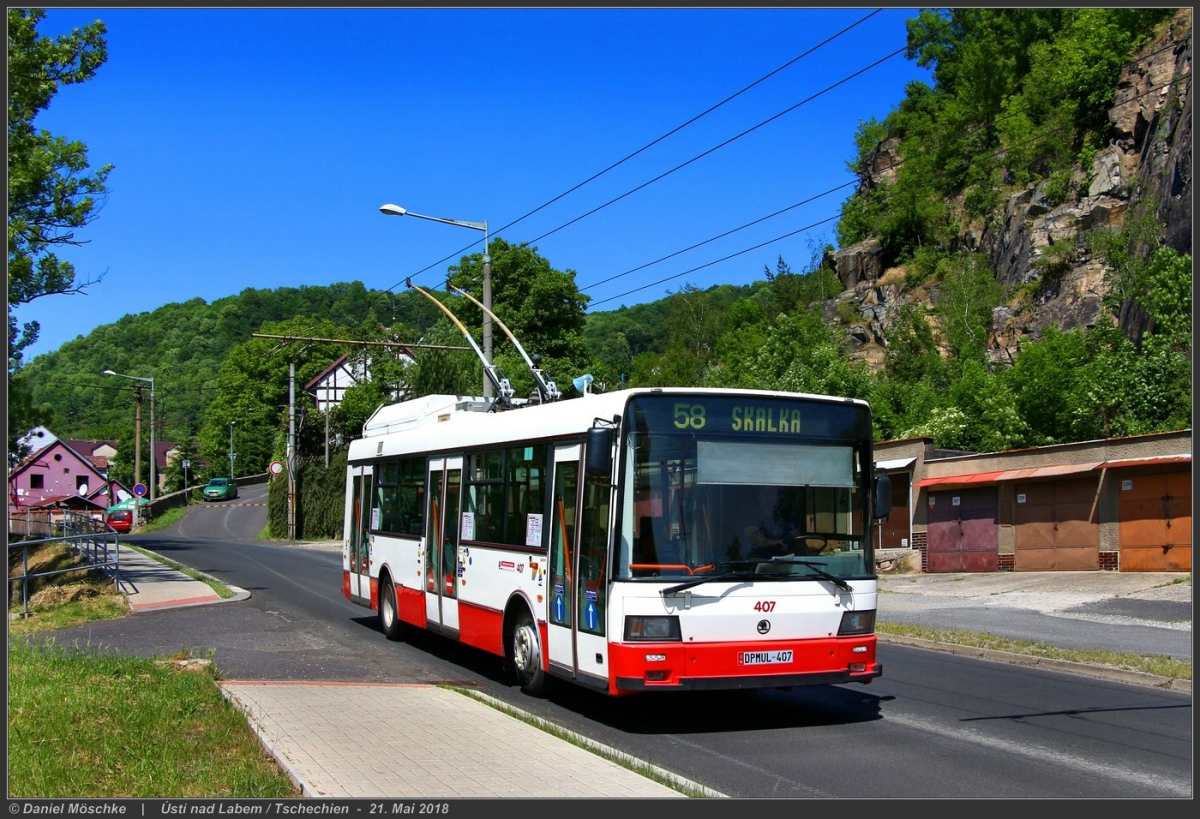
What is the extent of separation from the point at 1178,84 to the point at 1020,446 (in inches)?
765

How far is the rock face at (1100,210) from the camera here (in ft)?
135

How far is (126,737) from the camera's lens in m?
7.75

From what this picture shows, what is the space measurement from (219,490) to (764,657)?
8435 centimetres

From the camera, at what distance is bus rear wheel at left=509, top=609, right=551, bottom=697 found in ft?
35.4

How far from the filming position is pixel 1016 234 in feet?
187

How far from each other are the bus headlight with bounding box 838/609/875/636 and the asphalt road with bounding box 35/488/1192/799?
2.62 ft

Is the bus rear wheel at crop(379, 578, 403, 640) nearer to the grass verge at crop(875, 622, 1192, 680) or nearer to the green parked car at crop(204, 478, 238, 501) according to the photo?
the grass verge at crop(875, 622, 1192, 680)

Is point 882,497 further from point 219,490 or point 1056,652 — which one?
point 219,490

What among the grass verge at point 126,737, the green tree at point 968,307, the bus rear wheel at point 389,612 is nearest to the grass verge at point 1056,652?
the bus rear wheel at point 389,612

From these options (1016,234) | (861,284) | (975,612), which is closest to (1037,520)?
(975,612)

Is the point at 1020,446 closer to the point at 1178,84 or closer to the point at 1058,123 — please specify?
the point at 1178,84

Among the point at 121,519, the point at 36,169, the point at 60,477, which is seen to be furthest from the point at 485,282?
the point at 60,477

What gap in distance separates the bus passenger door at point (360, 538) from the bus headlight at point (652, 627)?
27.7ft

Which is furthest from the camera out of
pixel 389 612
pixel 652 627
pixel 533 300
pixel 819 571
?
pixel 533 300
